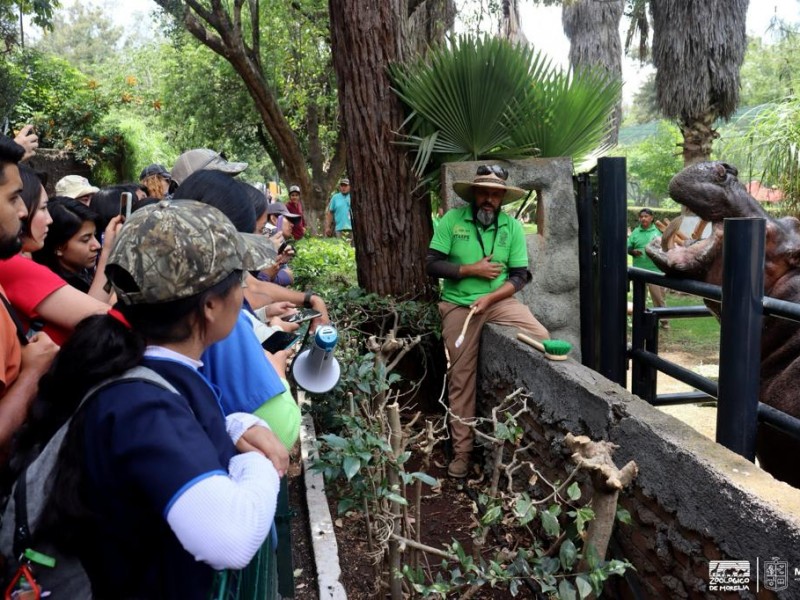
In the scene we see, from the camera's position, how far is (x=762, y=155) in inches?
285

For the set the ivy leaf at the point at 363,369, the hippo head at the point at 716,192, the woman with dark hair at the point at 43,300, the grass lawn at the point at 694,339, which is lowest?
the grass lawn at the point at 694,339

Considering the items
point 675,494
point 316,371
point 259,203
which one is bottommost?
point 675,494

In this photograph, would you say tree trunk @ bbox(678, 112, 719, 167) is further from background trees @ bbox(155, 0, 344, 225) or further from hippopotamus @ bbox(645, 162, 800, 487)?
hippopotamus @ bbox(645, 162, 800, 487)

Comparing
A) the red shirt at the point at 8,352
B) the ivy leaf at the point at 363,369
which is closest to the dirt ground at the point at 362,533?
the ivy leaf at the point at 363,369

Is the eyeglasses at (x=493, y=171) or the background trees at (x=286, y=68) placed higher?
the background trees at (x=286, y=68)

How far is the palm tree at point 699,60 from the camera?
1282cm

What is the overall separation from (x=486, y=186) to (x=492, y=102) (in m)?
→ 0.98

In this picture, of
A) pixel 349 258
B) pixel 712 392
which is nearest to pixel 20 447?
pixel 712 392

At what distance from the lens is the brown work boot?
4531 millimetres

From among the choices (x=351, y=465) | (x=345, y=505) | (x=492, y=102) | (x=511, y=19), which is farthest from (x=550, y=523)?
(x=511, y=19)

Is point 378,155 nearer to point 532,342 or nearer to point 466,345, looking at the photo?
point 466,345

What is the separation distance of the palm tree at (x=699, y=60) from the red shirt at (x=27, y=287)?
13535 mm

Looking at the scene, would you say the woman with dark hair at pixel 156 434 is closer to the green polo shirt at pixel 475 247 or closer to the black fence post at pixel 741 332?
the black fence post at pixel 741 332

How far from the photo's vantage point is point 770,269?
9.00 ft
